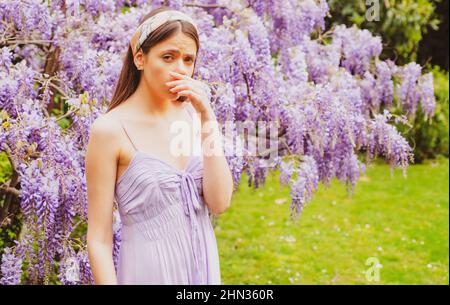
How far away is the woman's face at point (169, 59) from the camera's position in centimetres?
198

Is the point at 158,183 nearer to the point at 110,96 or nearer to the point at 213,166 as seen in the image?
the point at 213,166

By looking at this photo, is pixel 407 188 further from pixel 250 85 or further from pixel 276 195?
pixel 250 85

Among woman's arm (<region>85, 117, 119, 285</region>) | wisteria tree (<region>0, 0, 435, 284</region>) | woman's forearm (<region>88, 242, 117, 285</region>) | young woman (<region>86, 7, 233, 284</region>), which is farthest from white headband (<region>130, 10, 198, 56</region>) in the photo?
wisteria tree (<region>0, 0, 435, 284</region>)

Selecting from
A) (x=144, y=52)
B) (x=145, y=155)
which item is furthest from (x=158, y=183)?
(x=144, y=52)

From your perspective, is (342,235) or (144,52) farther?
Answer: (342,235)

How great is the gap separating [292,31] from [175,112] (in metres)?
2.78

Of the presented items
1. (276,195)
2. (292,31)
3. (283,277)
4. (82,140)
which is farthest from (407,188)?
(82,140)

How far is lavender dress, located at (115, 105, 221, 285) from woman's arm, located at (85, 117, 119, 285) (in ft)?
0.19

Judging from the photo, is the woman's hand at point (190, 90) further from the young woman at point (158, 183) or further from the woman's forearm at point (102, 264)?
the woman's forearm at point (102, 264)

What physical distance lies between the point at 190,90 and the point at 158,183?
11.9 inches

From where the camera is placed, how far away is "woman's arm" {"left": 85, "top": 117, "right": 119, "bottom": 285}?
6.31ft

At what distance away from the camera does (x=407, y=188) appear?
8.67 m

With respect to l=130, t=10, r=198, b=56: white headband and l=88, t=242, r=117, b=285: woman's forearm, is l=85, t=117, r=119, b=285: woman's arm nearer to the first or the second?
l=88, t=242, r=117, b=285: woman's forearm

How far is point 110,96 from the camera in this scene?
3.59 m
